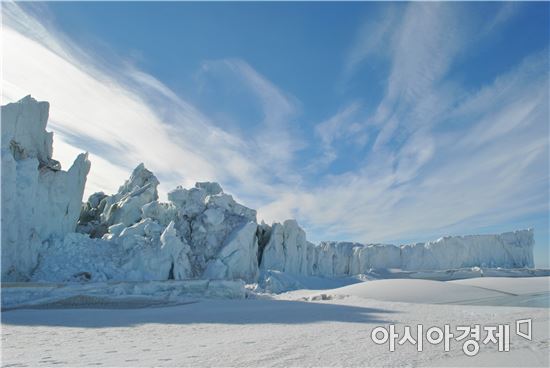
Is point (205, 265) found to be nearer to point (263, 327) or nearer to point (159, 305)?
point (159, 305)

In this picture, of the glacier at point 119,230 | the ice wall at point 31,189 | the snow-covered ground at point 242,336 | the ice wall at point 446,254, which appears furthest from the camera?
the ice wall at point 446,254

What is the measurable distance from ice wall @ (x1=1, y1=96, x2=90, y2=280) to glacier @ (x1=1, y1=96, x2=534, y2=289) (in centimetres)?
5

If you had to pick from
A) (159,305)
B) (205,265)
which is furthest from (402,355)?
(205,265)

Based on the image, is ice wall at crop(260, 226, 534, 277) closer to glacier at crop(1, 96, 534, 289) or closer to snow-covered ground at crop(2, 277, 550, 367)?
glacier at crop(1, 96, 534, 289)

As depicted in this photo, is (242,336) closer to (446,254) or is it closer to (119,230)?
(119,230)

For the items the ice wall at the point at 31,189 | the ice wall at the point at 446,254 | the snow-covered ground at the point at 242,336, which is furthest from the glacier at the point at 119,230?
the ice wall at the point at 446,254

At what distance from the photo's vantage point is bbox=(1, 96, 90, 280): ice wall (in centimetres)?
1680

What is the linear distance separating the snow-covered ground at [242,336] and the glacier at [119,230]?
243 inches

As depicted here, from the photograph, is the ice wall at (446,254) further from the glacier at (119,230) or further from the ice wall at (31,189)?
the ice wall at (31,189)

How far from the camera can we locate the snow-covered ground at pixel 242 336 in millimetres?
6023

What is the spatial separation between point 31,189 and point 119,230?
20.3 feet

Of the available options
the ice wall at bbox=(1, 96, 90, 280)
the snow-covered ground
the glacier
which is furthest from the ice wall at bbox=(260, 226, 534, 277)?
the snow-covered ground

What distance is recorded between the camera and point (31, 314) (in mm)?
11773

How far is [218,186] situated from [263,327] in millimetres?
24856
